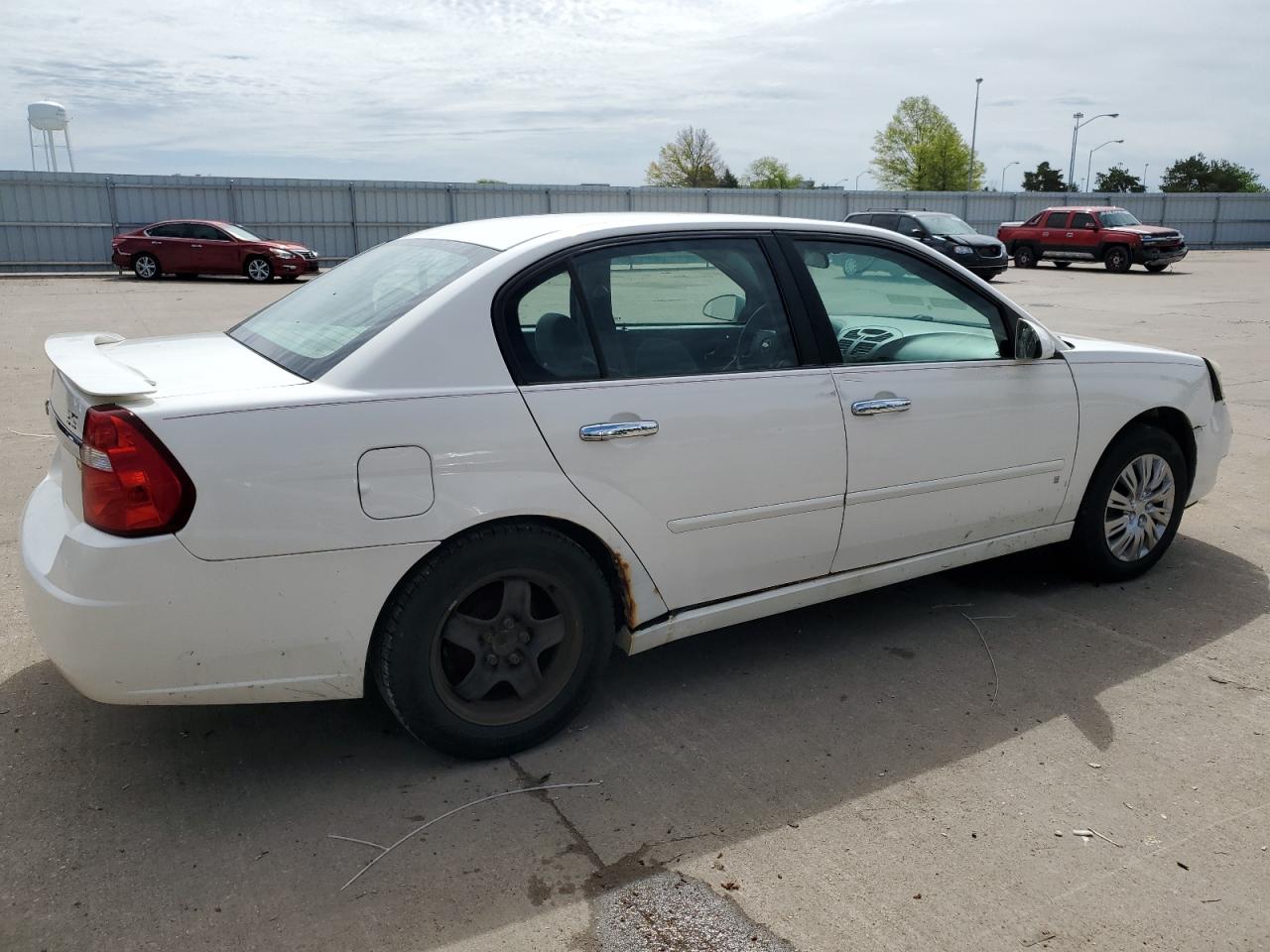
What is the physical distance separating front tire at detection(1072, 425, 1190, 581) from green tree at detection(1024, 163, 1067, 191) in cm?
8622

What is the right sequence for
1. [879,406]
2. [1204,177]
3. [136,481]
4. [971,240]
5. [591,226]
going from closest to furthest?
[136,481], [591,226], [879,406], [971,240], [1204,177]

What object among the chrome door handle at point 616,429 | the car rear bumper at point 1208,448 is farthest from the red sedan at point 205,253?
the chrome door handle at point 616,429

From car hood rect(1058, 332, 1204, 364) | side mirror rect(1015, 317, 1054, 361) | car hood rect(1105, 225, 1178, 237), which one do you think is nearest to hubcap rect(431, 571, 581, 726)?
side mirror rect(1015, 317, 1054, 361)

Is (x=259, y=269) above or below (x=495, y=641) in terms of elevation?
above

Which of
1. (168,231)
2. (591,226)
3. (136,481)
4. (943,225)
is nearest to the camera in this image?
(136,481)

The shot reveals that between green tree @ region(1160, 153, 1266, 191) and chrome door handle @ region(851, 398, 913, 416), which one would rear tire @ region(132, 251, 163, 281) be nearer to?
chrome door handle @ region(851, 398, 913, 416)

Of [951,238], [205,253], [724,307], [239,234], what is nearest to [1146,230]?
[951,238]

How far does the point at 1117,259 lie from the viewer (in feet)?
92.2

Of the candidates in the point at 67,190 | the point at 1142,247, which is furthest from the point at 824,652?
the point at 67,190

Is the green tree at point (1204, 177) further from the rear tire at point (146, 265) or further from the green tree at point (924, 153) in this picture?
the rear tire at point (146, 265)

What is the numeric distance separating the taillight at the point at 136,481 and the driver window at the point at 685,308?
1287 mm

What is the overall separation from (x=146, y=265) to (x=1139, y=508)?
24364 mm

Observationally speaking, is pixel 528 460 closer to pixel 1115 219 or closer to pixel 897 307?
pixel 897 307

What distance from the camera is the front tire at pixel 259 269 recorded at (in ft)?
77.6
